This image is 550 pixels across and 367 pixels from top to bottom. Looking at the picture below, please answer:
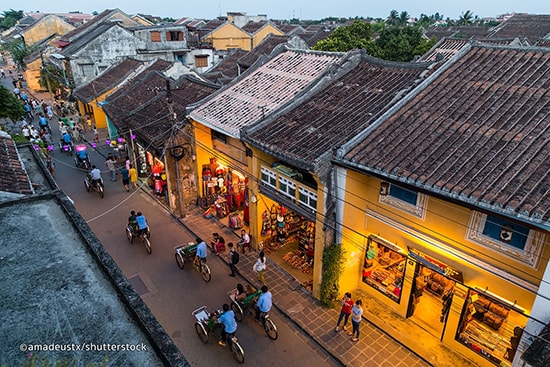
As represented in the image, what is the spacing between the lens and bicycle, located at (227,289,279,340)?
11.5 meters

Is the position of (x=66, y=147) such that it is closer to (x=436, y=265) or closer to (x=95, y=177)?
(x=95, y=177)

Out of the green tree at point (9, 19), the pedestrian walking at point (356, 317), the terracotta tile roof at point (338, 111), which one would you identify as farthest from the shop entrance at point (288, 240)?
the green tree at point (9, 19)

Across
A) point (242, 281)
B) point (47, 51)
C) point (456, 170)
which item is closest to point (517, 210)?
point (456, 170)

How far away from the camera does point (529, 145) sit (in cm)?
862

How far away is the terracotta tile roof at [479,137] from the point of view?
791cm

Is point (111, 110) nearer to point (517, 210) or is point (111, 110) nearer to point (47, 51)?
point (517, 210)

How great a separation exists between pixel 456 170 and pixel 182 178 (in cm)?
1362

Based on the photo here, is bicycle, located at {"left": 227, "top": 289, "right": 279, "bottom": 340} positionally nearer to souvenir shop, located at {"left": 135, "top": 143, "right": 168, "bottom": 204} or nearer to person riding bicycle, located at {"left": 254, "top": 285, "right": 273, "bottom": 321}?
person riding bicycle, located at {"left": 254, "top": 285, "right": 273, "bottom": 321}

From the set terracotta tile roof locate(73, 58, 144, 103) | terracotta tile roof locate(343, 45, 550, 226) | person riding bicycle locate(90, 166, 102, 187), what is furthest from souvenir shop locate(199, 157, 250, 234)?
terracotta tile roof locate(73, 58, 144, 103)

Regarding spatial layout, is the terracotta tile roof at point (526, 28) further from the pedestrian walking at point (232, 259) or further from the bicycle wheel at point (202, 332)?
A: the bicycle wheel at point (202, 332)

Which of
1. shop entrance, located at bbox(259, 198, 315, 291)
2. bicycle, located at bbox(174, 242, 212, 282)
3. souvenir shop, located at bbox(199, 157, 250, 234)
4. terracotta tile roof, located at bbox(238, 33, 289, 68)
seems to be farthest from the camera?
terracotta tile roof, located at bbox(238, 33, 289, 68)

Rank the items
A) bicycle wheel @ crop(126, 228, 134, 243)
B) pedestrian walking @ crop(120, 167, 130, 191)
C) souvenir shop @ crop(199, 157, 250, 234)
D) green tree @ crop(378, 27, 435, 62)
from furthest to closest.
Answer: green tree @ crop(378, 27, 435, 62), pedestrian walking @ crop(120, 167, 130, 191), souvenir shop @ crop(199, 157, 250, 234), bicycle wheel @ crop(126, 228, 134, 243)

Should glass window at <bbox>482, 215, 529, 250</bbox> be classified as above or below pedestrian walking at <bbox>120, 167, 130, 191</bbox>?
above

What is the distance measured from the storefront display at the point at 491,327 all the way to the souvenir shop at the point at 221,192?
10.8m
